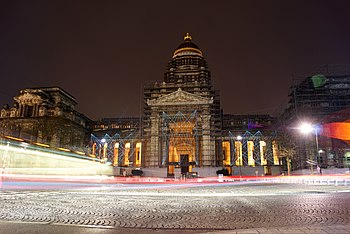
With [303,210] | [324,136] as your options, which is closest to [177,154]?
[324,136]

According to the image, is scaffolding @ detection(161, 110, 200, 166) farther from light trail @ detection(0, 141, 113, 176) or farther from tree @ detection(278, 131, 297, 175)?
light trail @ detection(0, 141, 113, 176)

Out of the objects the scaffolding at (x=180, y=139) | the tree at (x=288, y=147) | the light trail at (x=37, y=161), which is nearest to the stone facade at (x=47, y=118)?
the scaffolding at (x=180, y=139)

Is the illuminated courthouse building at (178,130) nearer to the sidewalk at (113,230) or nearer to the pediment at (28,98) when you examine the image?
the pediment at (28,98)

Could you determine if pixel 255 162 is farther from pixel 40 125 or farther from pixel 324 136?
pixel 40 125

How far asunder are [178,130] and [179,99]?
7.56m

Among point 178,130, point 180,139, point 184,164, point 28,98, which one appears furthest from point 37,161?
point 28,98

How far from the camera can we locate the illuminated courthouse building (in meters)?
58.9

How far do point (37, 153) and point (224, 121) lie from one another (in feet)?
180

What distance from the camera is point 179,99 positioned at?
200 ft

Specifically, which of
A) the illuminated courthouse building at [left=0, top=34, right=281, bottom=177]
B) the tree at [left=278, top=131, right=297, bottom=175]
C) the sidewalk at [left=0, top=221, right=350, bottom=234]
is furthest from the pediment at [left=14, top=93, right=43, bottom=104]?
the sidewalk at [left=0, top=221, right=350, bottom=234]

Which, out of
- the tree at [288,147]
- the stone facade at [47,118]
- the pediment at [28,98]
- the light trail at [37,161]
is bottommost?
the light trail at [37,161]

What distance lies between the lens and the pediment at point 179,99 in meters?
60.8

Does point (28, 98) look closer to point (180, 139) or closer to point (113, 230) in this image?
point (180, 139)

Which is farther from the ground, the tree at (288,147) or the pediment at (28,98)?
the pediment at (28,98)
